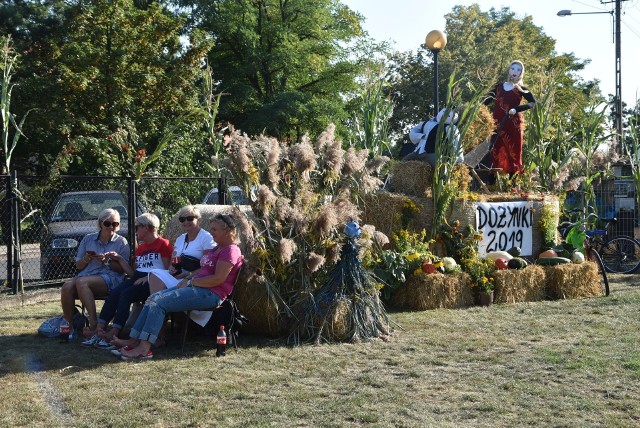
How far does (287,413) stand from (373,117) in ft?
25.4

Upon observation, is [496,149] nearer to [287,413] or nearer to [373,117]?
[373,117]

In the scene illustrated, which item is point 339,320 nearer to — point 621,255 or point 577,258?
point 577,258

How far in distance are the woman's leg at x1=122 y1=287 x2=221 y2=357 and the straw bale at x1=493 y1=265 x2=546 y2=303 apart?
419 centimetres

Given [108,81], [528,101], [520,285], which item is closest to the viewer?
[520,285]

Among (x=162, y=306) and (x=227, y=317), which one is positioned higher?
(x=162, y=306)

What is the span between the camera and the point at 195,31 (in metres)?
23.5

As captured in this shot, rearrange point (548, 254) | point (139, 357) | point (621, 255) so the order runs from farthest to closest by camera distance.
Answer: point (621, 255) < point (548, 254) < point (139, 357)

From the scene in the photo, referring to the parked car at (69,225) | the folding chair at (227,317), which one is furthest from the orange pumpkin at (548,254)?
the parked car at (69,225)

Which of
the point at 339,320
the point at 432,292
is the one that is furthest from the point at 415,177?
the point at 339,320

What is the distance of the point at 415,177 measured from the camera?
10.2 m

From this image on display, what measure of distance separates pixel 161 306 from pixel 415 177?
178 inches

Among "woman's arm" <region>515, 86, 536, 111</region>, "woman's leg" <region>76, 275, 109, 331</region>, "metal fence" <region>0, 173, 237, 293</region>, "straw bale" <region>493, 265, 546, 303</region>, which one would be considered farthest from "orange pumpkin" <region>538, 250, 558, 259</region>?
"woman's leg" <region>76, 275, 109, 331</region>

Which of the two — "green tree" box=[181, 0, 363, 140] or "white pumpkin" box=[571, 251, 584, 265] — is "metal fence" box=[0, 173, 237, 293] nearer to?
"white pumpkin" box=[571, 251, 584, 265]

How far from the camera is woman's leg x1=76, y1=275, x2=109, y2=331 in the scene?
7.52 meters
